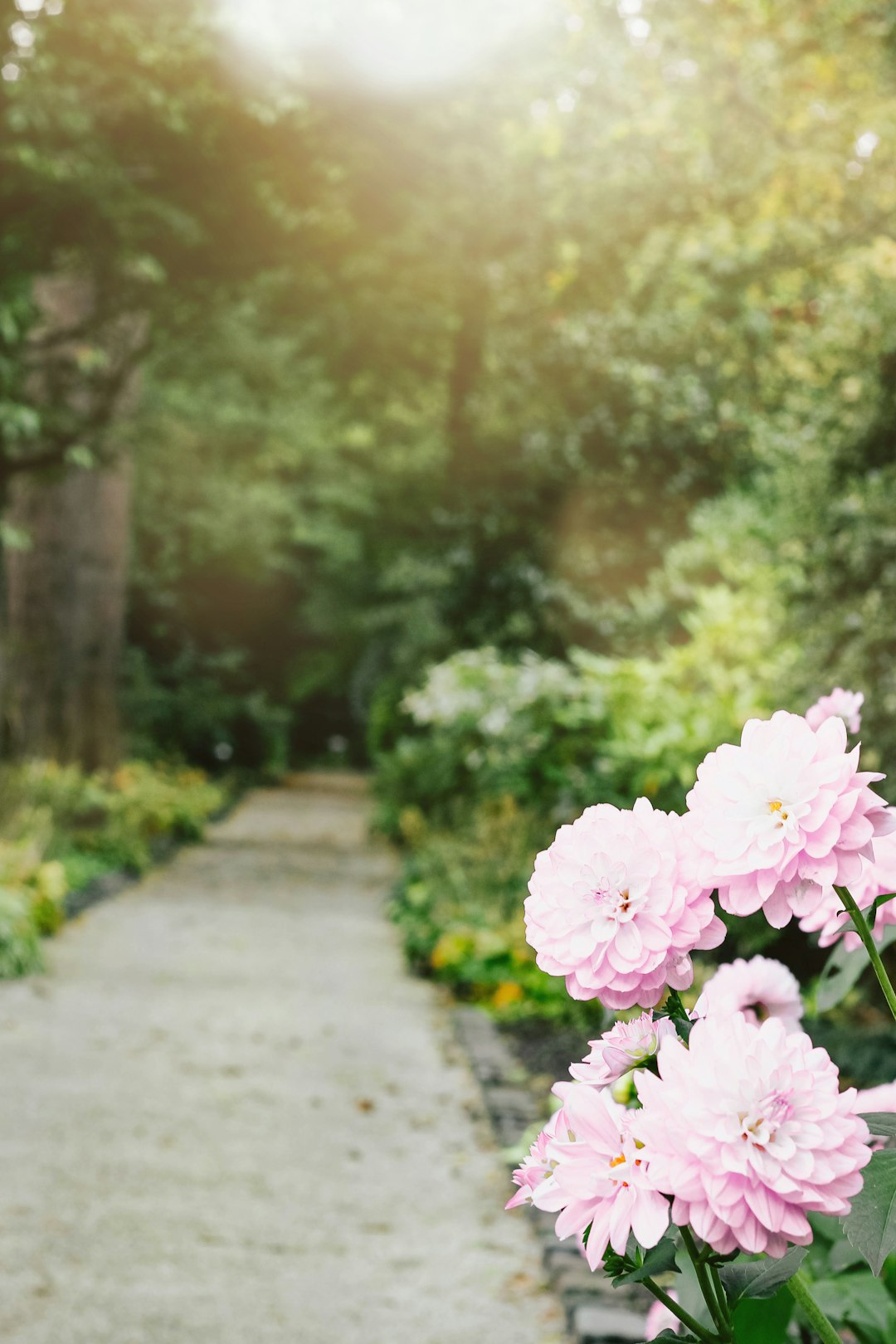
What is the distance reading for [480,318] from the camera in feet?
50.9

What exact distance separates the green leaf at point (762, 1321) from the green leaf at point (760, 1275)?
142mm

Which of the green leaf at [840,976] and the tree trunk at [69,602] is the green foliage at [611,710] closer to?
the tree trunk at [69,602]

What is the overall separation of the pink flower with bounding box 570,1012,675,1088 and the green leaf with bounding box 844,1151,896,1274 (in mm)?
208

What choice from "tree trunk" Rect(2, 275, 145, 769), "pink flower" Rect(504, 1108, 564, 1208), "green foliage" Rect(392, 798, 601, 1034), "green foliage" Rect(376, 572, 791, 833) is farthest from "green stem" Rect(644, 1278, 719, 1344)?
"tree trunk" Rect(2, 275, 145, 769)

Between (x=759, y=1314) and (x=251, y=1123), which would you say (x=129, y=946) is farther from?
(x=759, y=1314)

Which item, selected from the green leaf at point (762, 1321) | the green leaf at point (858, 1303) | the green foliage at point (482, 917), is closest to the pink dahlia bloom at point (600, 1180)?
the green leaf at point (762, 1321)

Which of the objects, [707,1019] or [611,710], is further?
[611,710]

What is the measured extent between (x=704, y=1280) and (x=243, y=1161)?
10.7 ft

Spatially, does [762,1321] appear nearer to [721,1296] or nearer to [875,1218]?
[721,1296]

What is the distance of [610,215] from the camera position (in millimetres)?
11312

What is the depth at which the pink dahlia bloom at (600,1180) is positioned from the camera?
1060 mm

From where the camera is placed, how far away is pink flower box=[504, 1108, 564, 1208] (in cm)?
115

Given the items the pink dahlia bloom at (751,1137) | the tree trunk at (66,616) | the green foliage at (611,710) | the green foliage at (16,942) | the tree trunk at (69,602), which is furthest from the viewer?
the tree trunk at (66,616)

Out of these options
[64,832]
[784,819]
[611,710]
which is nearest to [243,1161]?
[784,819]
